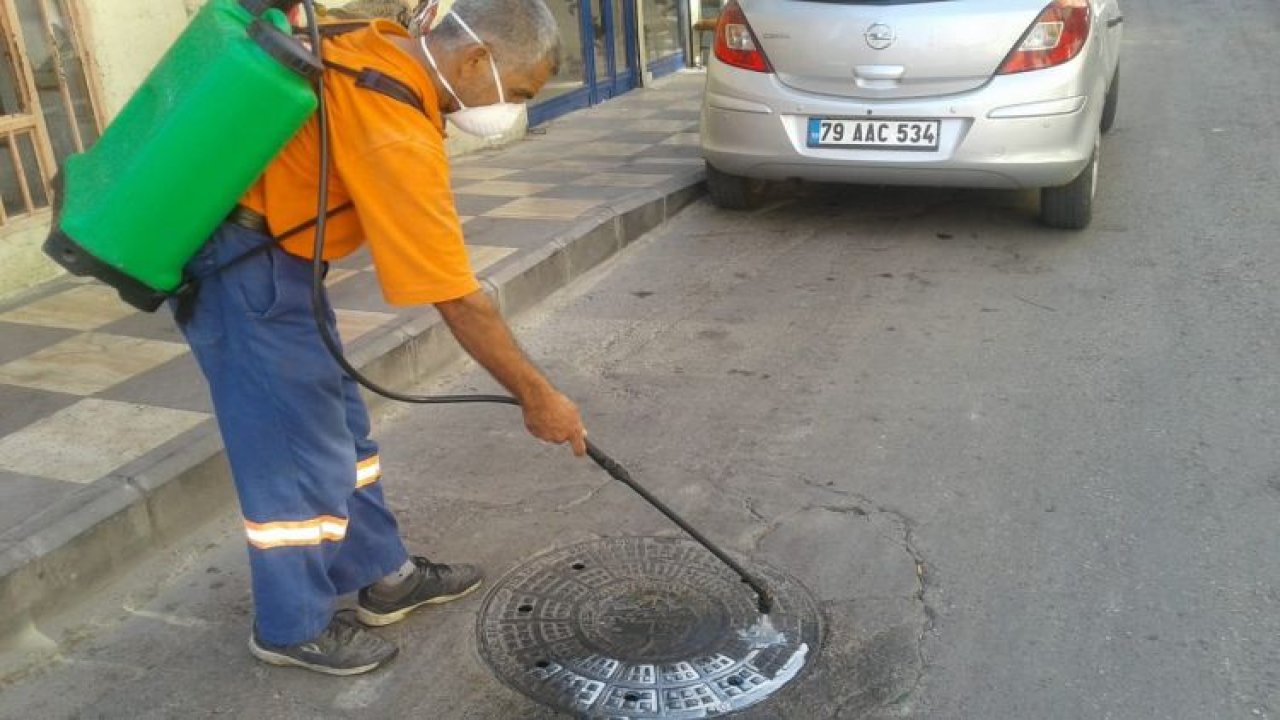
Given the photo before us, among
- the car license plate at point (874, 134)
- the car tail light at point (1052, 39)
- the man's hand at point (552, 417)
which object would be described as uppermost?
the car tail light at point (1052, 39)

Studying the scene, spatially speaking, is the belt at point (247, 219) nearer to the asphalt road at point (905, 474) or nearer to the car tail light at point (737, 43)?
the asphalt road at point (905, 474)

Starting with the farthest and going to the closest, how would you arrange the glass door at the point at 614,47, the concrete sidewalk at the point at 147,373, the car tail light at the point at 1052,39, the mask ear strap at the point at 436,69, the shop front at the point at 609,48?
the glass door at the point at 614,47
the shop front at the point at 609,48
the car tail light at the point at 1052,39
the concrete sidewalk at the point at 147,373
the mask ear strap at the point at 436,69

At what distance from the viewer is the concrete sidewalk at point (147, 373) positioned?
3.14 metres

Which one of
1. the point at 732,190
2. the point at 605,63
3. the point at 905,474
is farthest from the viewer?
the point at 605,63

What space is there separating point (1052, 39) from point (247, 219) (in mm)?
4460

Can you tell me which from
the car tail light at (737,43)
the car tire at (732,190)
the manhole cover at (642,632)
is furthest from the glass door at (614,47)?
the manhole cover at (642,632)

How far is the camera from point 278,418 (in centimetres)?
254

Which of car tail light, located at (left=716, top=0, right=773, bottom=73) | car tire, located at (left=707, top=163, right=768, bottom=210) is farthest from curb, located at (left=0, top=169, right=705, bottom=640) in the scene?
car tire, located at (left=707, top=163, right=768, bottom=210)

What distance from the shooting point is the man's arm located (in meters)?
2.34

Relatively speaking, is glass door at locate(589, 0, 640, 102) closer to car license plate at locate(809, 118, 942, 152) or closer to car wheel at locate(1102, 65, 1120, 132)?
car wheel at locate(1102, 65, 1120, 132)

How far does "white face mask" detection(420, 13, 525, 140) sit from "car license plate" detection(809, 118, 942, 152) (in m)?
3.56

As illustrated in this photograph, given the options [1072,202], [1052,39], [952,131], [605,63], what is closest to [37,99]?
[952,131]

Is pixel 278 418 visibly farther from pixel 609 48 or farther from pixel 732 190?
pixel 609 48

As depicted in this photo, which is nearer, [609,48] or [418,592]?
[418,592]
